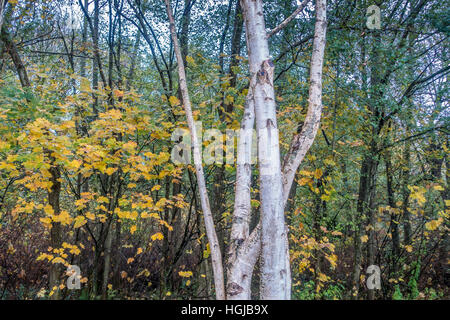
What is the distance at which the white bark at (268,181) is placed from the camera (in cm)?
148

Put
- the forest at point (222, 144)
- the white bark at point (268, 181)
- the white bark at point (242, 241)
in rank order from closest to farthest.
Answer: the white bark at point (268, 181)
the white bark at point (242, 241)
the forest at point (222, 144)

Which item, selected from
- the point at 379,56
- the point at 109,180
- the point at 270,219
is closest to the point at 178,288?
the point at 109,180

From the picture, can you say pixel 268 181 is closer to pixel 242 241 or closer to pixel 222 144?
pixel 242 241

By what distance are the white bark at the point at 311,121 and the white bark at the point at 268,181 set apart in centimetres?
19

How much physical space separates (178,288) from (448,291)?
555 centimetres

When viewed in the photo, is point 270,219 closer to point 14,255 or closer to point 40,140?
point 40,140

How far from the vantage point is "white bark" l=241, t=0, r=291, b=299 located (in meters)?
1.48

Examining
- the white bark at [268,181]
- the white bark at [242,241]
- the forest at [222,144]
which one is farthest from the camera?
the forest at [222,144]

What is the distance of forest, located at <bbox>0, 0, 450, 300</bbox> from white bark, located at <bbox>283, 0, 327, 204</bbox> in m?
0.01

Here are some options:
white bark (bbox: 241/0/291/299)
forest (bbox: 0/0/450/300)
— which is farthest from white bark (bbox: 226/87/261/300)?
white bark (bbox: 241/0/291/299)

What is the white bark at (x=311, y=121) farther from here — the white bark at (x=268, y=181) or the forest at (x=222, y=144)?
the white bark at (x=268, y=181)

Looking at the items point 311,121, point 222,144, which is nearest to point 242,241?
point 311,121

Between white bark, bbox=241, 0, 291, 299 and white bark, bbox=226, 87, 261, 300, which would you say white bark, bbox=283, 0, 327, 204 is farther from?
white bark, bbox=226, 87, 261, 300

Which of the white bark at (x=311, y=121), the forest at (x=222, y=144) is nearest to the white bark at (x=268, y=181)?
the forest at (x=222, y=144)
